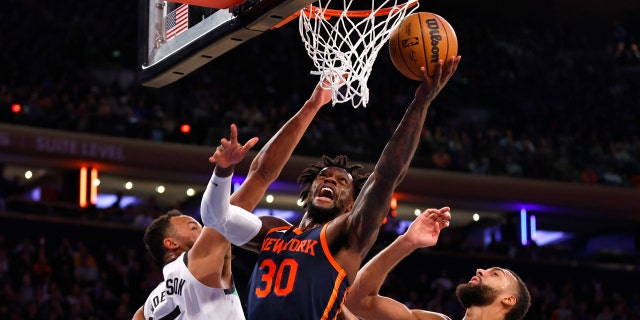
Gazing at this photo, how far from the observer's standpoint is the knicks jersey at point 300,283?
3.97 metres

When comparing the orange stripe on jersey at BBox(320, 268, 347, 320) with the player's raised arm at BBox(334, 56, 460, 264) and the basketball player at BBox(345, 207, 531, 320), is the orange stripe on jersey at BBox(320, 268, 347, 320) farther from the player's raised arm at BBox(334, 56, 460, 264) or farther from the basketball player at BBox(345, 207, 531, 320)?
the basketball player at BBox(345, 207, 531, 320)

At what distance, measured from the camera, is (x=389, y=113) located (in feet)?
65.1

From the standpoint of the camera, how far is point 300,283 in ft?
13.1

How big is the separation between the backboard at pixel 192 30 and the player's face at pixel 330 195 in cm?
76

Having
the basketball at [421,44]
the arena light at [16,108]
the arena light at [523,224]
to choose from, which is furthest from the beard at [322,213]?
the arena light at [523,224]

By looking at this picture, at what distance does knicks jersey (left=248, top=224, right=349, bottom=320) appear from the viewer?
3973 mm

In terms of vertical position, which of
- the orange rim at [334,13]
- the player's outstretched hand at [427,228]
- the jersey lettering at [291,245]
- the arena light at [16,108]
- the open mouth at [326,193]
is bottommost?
the arena light at [16,108]

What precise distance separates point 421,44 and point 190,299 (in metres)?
1.59

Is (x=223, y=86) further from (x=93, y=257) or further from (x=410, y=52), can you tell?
(x=410, y=52)

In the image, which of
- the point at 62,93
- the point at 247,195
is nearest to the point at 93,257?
the point at 62,93

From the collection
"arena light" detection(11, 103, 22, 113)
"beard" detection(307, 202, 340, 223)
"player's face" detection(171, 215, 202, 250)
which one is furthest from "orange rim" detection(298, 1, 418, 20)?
"arena light" detection(11, 103, 22, 113)

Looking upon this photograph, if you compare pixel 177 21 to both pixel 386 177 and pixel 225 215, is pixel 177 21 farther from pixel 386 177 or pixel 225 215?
pixel 386 177

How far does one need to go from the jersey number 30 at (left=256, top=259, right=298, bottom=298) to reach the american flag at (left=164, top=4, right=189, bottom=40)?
1535 millimetres

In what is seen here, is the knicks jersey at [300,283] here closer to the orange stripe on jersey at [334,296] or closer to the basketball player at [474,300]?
the orange stripe on jersey at [334,296]
